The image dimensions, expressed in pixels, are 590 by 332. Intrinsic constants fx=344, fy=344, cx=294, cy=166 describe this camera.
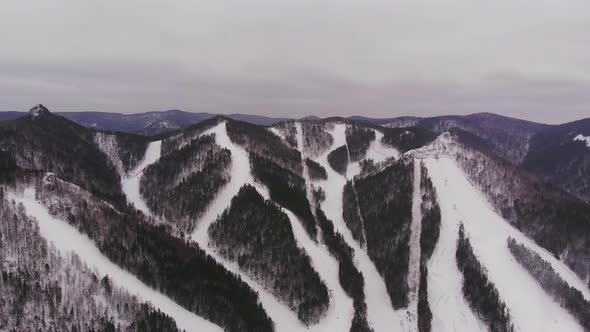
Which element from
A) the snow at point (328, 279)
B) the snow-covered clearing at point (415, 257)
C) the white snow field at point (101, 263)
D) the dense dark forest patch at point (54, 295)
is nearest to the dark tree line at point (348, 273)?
the snow at point (328, 279)

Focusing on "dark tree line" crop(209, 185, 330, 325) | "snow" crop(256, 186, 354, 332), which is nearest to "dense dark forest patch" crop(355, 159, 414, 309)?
"snow" crop(256, 186, 354, 332)

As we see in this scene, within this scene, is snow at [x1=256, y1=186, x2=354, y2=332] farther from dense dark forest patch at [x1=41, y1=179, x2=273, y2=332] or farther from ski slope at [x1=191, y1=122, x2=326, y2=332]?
dense dark forest patch at [x1=41, y1=179, x2=273, y2=332]

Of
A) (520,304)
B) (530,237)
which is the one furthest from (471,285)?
(530,237)

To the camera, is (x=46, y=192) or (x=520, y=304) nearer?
(x=520, y=304)

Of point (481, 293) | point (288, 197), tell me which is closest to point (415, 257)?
point (481, 293)

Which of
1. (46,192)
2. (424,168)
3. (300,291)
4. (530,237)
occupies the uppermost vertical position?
(424,168)

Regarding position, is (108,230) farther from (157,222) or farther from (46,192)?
(157,222)
